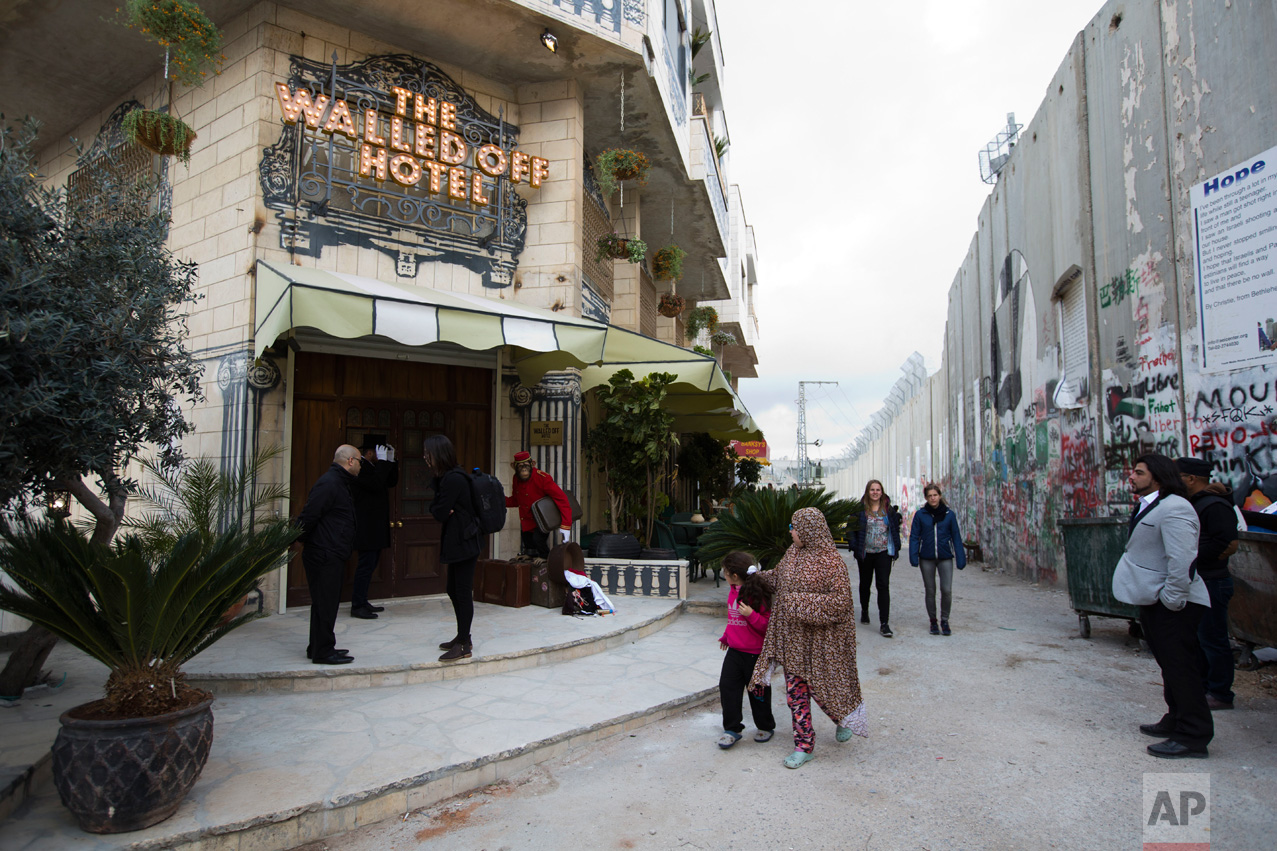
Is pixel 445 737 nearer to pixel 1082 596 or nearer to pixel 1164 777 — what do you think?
pixel 1164 777

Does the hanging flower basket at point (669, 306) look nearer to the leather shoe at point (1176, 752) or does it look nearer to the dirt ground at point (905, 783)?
the dirt ground at point (905, 783)

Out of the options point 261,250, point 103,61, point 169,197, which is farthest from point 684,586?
point 103,61

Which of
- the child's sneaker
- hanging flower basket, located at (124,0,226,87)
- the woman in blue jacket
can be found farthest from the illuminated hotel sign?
the child's sneaker

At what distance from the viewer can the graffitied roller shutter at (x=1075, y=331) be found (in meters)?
11.2

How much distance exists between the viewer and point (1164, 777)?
13.1ft

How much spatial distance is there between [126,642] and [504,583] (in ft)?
15.5

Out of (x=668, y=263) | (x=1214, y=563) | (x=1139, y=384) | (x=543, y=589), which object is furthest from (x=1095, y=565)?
(x=668, y=263)

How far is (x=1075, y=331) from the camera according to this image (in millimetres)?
11562

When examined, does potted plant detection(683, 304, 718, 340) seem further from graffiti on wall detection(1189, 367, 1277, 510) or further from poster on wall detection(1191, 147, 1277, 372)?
graffiti on wall detection(1189, 367, 1277, 510)

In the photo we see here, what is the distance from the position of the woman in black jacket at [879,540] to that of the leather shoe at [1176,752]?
3.62 meters

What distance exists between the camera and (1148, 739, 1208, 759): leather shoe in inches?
167

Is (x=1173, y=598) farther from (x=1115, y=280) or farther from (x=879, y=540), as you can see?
(x=1115, y=280)

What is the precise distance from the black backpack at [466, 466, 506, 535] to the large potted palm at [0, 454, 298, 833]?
2226 mm

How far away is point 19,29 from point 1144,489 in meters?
11.7
